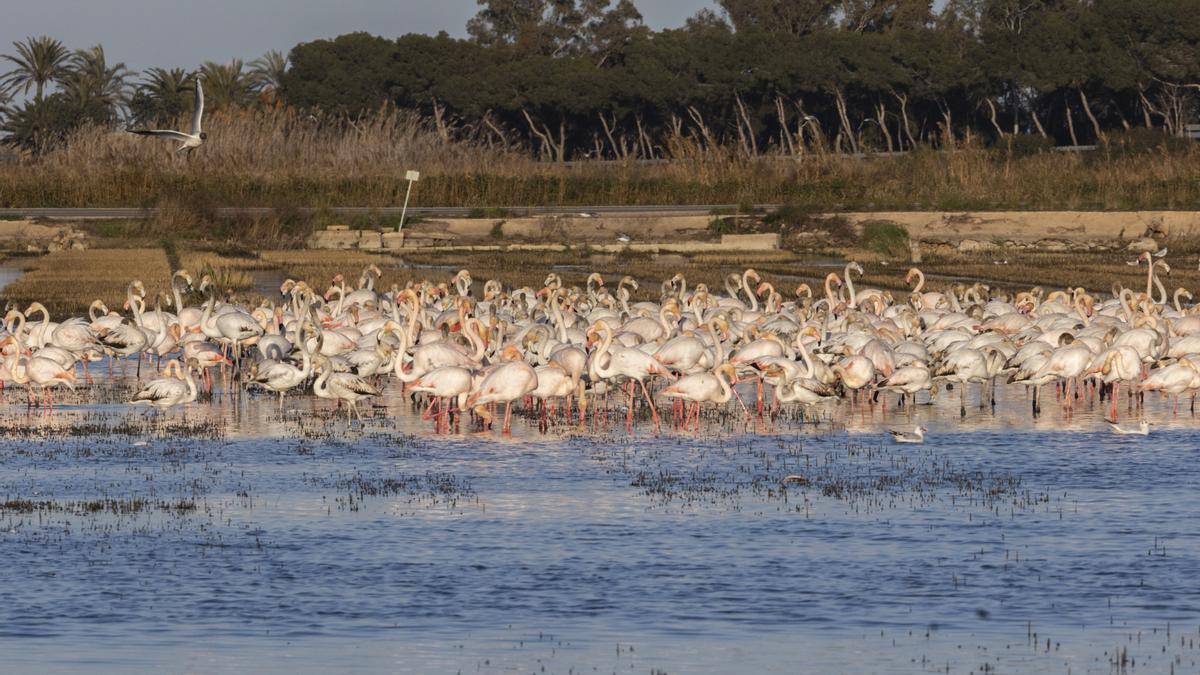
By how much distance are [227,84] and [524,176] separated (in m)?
43.6

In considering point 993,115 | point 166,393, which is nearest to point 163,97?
point 993,115

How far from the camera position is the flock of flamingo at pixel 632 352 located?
16.8 meters

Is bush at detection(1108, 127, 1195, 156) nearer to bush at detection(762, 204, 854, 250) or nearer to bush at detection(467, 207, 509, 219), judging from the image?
bush at detection(762, 204, 854, 250)

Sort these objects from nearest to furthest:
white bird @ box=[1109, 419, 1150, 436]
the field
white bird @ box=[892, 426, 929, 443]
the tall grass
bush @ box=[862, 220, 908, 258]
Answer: white bird @ box=[892, 426, 929, 443]
white bird @ box=[1109, 419, 1150, 436]
the field
bush @ box=[862, 220, 908, 258]
the tall grass

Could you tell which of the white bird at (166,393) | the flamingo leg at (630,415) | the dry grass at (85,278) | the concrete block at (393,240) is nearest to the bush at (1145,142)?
the concrete block at (393,240)

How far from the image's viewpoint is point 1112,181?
1822 inches

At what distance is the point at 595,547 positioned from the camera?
11.3 metres

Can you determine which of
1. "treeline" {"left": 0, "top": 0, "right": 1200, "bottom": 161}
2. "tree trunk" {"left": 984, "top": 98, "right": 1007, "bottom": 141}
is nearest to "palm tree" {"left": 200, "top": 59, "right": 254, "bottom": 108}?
"treeline" {"left": 0, "top": 0, "right": 1200, "bottom": 161}

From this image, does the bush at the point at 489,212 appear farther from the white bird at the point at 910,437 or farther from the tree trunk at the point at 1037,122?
the tree trunk at the point at 1037,122

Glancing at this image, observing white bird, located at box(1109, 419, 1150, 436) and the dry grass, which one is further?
the dry grass

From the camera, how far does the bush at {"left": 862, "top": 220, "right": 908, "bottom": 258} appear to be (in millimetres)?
39312

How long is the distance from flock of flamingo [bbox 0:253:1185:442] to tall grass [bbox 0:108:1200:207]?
2470 cm

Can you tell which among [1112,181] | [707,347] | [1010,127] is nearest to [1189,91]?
[1010,127]

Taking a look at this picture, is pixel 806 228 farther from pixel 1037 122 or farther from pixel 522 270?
pixel 1037 122
